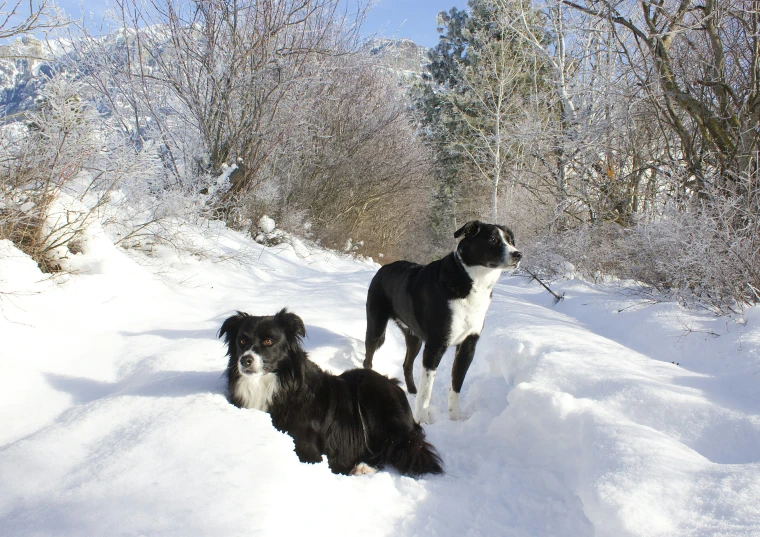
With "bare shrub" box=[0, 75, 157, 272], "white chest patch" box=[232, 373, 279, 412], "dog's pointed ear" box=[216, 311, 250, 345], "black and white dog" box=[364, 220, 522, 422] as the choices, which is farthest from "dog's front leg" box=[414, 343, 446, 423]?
"bare shrub" box=[0, 75, 157, 272]

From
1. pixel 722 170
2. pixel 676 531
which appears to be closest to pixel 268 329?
pixel 676 531

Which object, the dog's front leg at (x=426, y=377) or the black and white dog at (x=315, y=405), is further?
the dog's front leg at (x=426, y=377)

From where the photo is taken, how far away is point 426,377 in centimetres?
391

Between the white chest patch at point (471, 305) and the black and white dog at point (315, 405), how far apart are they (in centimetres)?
81

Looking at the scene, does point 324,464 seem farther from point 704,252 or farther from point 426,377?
point 704,252

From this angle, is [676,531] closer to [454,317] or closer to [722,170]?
[454,317]

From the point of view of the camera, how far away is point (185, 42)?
922 centimetres

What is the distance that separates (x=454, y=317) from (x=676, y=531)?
2077mm

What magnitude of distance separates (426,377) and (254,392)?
5.00 feet

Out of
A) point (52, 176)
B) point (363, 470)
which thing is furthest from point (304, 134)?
point (363, 470)

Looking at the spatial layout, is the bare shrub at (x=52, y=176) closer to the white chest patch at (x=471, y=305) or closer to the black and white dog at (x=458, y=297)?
the black and white dog at (x=458, y=297)

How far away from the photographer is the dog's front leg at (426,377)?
12.6ft

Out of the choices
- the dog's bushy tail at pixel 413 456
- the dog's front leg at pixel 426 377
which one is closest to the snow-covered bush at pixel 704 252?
the dog's front leg at pixel 426 377

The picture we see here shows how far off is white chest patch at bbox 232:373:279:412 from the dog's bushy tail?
892 mm
